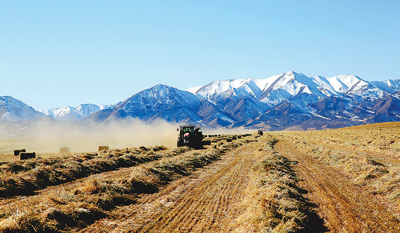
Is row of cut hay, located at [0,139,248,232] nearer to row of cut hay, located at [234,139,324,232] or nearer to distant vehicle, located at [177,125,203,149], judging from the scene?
row of cut hay, located at [234,139,324,232]

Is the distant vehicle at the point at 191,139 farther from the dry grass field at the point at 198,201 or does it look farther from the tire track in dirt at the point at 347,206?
the tire track in dirt at the point at 347,206

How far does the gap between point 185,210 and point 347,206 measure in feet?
23.1

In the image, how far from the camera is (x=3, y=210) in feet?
35.5

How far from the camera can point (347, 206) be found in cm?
1244

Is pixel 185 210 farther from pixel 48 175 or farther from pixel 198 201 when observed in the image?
pixel 48 175

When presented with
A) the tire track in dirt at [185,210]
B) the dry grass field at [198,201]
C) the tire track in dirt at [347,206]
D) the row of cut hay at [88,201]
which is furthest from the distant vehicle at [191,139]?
the tire track in dirt at [185,210]

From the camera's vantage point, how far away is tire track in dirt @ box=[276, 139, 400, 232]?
10.3m

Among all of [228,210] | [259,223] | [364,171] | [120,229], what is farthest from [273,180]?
[120,229]

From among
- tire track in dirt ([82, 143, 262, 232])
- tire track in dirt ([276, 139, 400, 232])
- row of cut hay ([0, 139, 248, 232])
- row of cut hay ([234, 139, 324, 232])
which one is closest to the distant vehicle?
row of cut hay ([0, 139, 248, 232])

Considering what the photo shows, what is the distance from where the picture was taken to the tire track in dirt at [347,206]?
33.7 ft

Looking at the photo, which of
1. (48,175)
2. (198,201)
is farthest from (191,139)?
(198,201)

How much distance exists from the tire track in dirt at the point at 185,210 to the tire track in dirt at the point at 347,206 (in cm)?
358

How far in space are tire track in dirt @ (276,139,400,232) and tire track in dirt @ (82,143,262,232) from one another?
358cm

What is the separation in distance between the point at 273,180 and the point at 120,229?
9183mm
